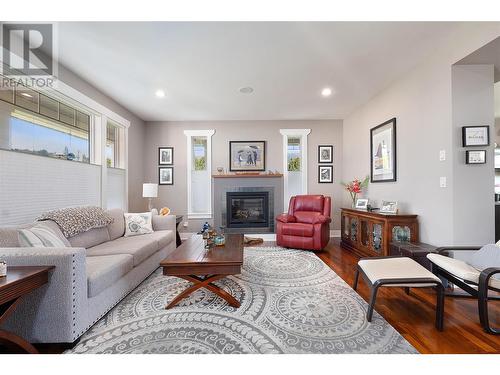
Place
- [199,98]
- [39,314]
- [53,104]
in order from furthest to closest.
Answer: [199,98] → [53,104] → [39,314]

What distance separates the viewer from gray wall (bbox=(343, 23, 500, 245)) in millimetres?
2275

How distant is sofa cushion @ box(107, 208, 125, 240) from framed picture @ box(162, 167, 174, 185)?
71.7 inches

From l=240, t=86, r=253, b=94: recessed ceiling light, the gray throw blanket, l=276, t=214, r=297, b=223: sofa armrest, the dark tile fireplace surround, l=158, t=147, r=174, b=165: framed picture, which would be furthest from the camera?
l=158, t=147, r=174, b=165: framed picture

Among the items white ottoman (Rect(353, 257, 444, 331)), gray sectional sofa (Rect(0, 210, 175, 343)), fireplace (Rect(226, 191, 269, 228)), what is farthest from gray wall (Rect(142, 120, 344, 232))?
white ottoman (Rect(353, 257, 444, 331))

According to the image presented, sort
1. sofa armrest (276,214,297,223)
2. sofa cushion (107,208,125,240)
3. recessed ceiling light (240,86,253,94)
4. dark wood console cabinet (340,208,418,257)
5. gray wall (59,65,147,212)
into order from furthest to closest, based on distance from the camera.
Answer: sofa armrest (276,214,297,223)
gray wall (59,65,147,212)
recessed ceiling light (240,86,253,94)
sofa cushion (107,208,125,240)
dark wood console cabinet (340,208,418,257)

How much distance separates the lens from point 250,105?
407 cm

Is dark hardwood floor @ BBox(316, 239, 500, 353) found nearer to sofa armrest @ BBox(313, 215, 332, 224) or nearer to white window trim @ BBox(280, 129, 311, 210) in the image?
sofa armrest @ BBox(313, 215, 332, 224)

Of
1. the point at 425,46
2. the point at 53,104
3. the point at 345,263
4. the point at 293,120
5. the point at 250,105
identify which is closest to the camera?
the point at 425,46

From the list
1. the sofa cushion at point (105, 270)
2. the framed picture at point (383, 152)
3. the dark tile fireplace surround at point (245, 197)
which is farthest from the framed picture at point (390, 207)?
the sofa cushion at point (105, 270)

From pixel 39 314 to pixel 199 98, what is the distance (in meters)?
3.35

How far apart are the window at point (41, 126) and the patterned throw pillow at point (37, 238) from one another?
39.8 inches

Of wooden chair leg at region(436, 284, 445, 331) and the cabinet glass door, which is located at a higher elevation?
the cabinet glass door

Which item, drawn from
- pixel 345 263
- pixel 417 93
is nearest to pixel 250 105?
pixel 417 93

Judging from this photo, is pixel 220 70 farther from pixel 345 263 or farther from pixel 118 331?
pixel 345 263
